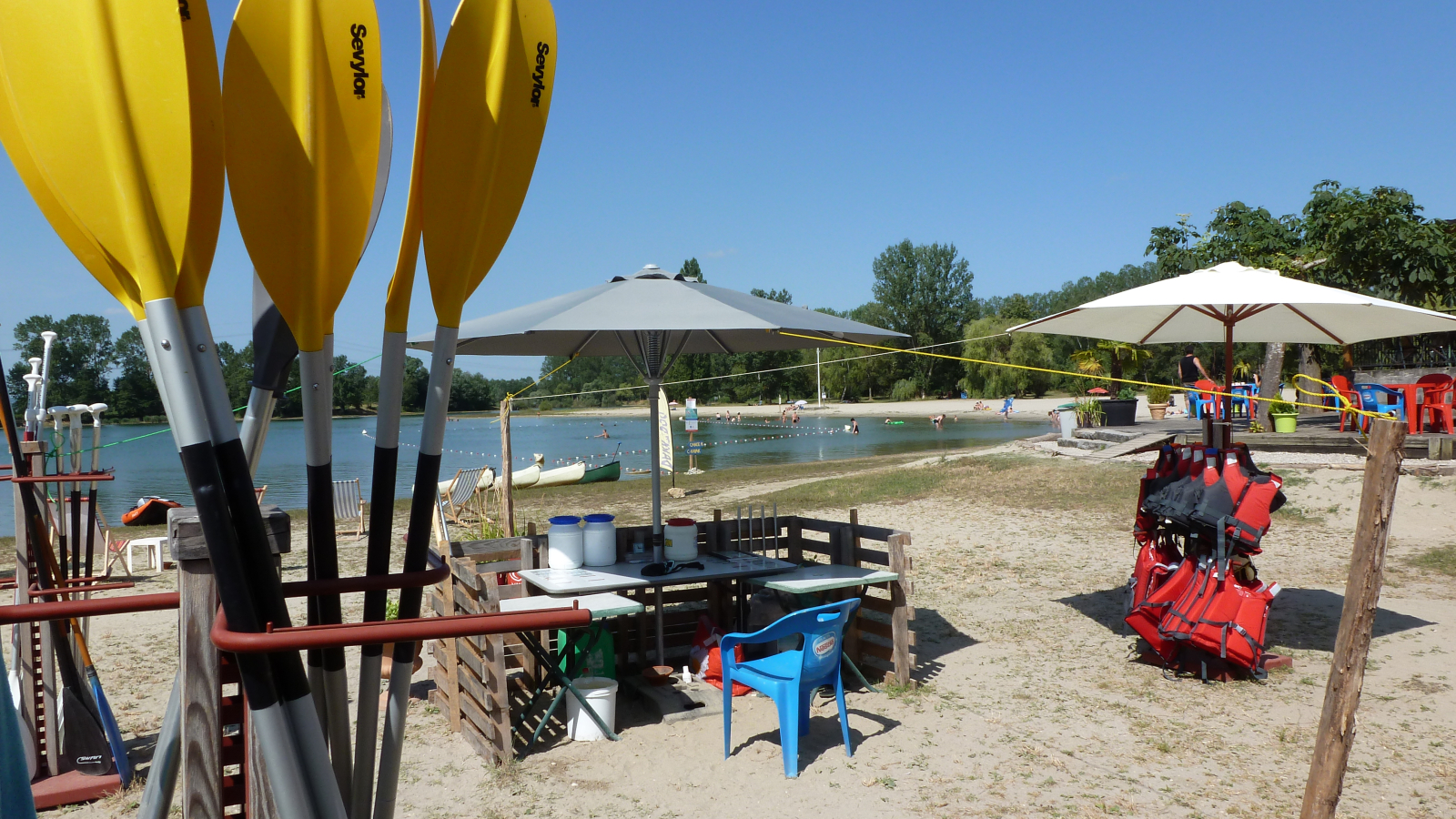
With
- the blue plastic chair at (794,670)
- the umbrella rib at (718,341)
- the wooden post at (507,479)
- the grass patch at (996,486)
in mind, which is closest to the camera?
the blue plastic chair at (794,670)

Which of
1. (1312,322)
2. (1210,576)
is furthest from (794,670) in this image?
(1312,322)

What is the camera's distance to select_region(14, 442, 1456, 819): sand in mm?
3855

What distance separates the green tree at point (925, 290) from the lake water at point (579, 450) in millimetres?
22884

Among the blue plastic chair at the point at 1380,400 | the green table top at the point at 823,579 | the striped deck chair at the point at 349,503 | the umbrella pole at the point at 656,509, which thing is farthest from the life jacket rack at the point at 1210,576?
the striped deck chair at the point at 349,503

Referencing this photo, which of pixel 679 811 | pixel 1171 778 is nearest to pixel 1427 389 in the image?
pixel 1171 778

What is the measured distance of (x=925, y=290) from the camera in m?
76.5

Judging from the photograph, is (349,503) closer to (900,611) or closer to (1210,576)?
(900,611)

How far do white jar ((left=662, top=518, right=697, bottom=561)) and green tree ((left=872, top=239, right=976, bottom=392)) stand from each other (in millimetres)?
71246

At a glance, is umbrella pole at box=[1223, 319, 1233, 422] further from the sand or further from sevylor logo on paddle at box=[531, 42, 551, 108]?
sevylor logo on paddle at box=[531, 42, 551, 108]

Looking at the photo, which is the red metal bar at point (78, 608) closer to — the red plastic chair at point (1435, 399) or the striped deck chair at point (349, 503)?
the striped deck chair at point (349, 503)

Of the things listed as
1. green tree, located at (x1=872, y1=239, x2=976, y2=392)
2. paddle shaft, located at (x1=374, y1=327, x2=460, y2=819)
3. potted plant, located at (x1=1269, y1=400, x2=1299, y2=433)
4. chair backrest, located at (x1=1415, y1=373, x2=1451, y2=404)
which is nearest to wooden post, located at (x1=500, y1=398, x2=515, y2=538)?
paddle shaft, located at (x1=374, y1=327, x2=460, y2=819)

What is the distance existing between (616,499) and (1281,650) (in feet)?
37.0

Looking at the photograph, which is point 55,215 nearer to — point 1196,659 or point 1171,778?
point 1171,778

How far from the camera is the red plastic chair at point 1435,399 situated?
12.2 meters
